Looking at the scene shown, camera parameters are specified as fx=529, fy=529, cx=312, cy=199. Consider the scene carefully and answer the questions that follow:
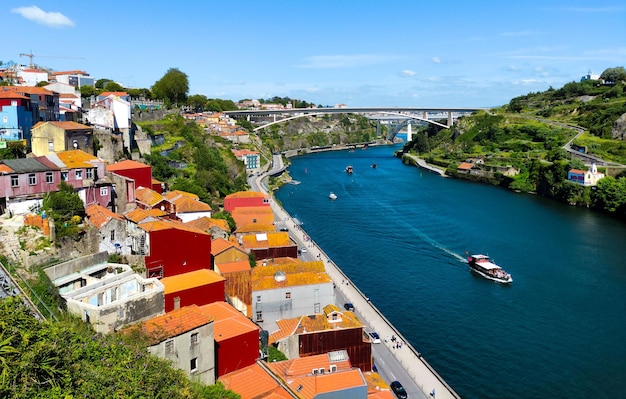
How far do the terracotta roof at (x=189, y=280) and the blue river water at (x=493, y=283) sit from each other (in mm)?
5940

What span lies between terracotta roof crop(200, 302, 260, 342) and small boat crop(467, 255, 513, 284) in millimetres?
11495

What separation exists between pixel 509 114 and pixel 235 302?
176 ft

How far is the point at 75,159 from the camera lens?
525 inches

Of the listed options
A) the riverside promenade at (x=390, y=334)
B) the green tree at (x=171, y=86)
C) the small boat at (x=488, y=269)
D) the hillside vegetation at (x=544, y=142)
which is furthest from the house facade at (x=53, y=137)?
the hillside vegetation at (x=544, y=142)

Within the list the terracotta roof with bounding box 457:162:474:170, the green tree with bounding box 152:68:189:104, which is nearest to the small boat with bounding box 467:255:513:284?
the terracotta roof with bounding box 457:162:474:170

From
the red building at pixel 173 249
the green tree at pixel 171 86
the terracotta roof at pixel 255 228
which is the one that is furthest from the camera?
the green tree at pixel 171 86

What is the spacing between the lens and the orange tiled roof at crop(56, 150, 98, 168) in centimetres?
1292

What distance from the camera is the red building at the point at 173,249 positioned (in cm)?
1116

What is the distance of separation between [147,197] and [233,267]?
3.80 metres

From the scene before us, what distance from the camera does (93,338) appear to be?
22.2 ft

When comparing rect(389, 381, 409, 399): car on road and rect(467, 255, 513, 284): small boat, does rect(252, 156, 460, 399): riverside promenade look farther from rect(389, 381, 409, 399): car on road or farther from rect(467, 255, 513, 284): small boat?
rect(467, 255, 513, 284): small boat

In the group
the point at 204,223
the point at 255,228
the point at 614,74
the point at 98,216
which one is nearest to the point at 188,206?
the point at 204,223

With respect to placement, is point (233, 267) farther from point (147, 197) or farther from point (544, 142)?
point (544, 142)

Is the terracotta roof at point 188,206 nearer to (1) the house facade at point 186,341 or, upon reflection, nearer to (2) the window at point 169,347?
(1) the house facade at point 186,341
